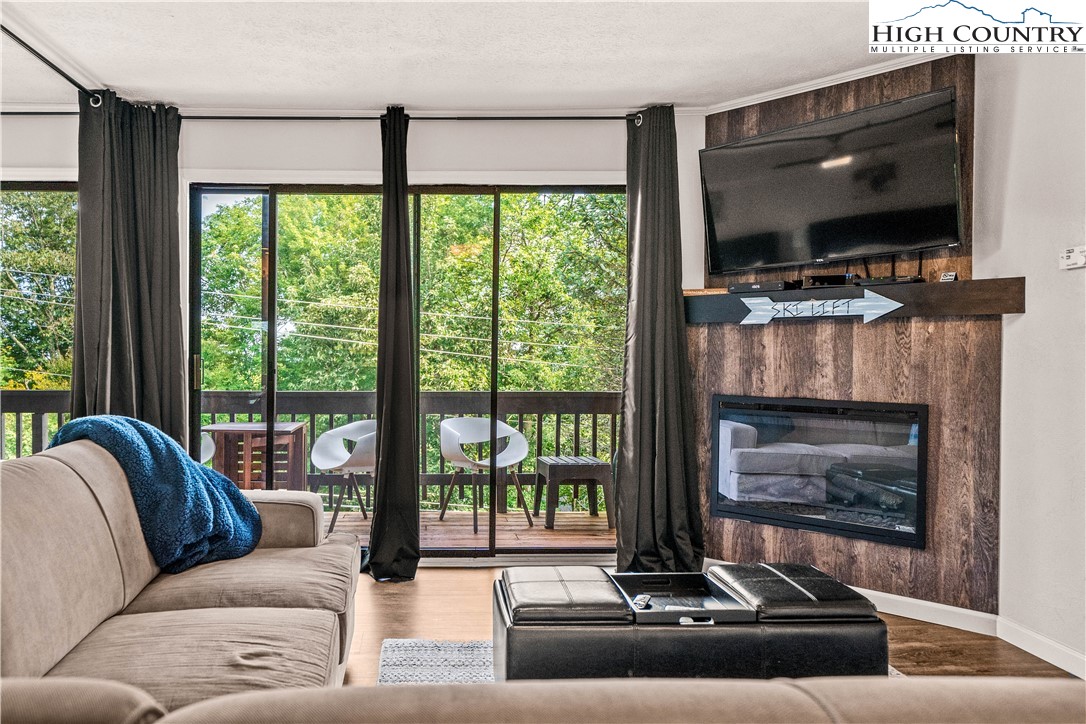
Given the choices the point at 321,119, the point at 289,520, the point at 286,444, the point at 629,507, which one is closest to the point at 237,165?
the point at 321,119

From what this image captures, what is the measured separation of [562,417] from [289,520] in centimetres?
197

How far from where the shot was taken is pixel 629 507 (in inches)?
156

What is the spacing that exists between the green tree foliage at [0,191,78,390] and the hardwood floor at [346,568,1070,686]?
7.42ft

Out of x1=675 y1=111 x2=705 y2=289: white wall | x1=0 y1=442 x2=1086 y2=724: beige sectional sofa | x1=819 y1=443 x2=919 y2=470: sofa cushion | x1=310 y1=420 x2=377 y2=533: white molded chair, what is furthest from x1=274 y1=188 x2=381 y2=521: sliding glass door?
x1=819 y1=443 x2=919 y2=470: sofa cushion

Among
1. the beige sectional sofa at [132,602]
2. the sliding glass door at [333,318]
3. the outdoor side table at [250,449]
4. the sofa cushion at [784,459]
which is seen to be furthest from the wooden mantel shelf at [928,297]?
the outdoor side table at [250,449]

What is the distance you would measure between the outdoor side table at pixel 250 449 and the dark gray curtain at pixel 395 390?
63 cm

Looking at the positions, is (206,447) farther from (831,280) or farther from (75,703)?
(75,703)

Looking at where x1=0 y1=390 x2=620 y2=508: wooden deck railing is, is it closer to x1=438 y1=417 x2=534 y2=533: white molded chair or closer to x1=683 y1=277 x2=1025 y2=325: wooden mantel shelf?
x1=438 y1=417 x2=534 y2=533: white molded chair

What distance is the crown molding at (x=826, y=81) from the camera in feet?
10.9

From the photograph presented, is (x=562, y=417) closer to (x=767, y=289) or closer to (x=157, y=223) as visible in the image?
(x=767, y=289)

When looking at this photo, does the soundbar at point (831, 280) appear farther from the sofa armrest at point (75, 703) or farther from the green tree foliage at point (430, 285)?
the sofa armrest at point (75, 703)

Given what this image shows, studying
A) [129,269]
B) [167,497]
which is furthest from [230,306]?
[167,497]

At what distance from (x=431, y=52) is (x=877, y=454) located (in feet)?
9.31

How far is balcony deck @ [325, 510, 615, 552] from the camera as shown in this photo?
4.25 meters
